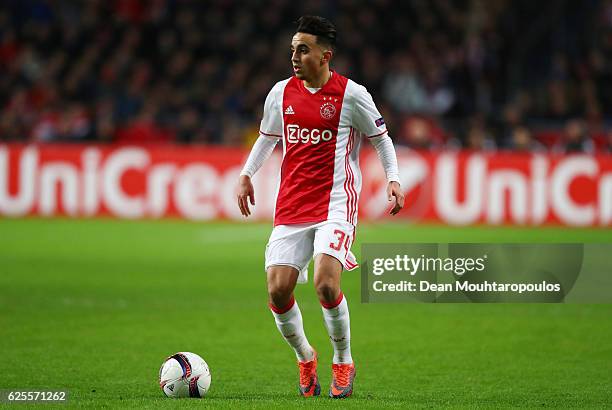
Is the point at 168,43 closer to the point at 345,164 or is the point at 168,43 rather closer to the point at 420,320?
the point at 420,320

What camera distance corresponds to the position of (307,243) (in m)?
6.26

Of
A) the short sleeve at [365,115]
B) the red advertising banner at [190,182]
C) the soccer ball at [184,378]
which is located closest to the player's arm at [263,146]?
the short sleeve at [365,115]

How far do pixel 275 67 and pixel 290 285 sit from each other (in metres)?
15.2

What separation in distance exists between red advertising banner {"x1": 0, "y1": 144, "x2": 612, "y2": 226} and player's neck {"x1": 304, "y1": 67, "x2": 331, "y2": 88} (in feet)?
37.9

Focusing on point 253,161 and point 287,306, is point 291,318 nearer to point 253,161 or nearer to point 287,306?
point 287,306

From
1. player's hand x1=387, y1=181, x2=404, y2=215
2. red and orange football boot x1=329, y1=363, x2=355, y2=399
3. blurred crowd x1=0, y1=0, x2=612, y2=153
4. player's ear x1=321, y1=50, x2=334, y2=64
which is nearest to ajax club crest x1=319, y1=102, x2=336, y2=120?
player's ear x1=321, y1=50, x2=334, y2=64

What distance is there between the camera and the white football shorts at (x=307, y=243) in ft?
20.1

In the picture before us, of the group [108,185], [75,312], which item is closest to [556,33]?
[108,185]

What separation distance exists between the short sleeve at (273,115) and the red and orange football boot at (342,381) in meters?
1.40

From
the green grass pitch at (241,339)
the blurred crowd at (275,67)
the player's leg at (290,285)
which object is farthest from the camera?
the blurred crowd at (275,67)

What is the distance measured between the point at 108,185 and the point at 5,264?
5.39 m

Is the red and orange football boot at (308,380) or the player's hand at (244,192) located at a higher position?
the player's hand at (244,192)

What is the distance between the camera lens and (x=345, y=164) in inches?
249

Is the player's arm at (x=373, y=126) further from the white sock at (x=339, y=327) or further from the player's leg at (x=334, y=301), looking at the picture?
the white sock at (x=339, y=327)
